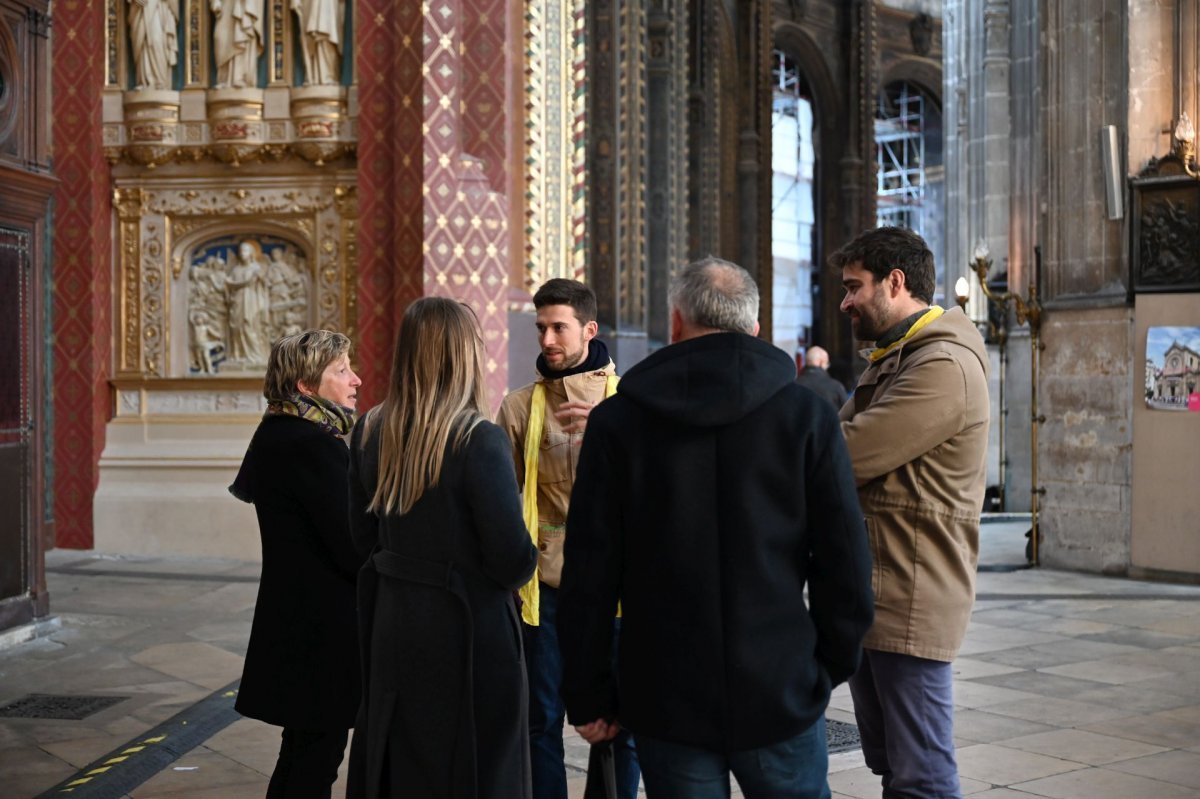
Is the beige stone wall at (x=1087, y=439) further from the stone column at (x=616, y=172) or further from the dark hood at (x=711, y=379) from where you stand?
the dark hood at (x=711, y=379)

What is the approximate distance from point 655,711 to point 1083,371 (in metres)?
9.67

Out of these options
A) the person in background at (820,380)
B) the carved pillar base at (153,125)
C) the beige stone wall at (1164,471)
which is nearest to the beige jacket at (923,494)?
the beige stone wall at (1164,471)

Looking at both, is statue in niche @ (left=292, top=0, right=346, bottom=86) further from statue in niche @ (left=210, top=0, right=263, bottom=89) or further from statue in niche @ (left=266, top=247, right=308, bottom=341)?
statue in niche @ (left=266, top=247, right=308, bottom=341)

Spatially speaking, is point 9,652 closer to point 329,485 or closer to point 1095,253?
point 329,485

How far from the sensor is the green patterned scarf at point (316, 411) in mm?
4188

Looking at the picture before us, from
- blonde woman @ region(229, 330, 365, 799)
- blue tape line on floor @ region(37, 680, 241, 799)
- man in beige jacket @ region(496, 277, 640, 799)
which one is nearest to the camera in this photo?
blonde woman @ region(229, 330, 365, 799)

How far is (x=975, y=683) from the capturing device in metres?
7.39

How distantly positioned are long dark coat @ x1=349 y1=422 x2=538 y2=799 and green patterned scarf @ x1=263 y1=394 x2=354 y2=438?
0.60 m

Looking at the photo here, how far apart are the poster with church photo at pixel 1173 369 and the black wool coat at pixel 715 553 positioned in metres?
8.86

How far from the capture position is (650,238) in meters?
19.4

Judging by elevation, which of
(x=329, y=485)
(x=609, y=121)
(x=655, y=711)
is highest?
(x=609, y=121)

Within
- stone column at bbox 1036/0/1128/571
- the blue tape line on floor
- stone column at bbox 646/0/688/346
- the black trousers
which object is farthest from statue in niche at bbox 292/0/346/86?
the black trousers

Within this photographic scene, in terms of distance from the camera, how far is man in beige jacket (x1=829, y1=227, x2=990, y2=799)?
12.0ft

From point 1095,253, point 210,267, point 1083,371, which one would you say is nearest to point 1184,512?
point 1083,371
